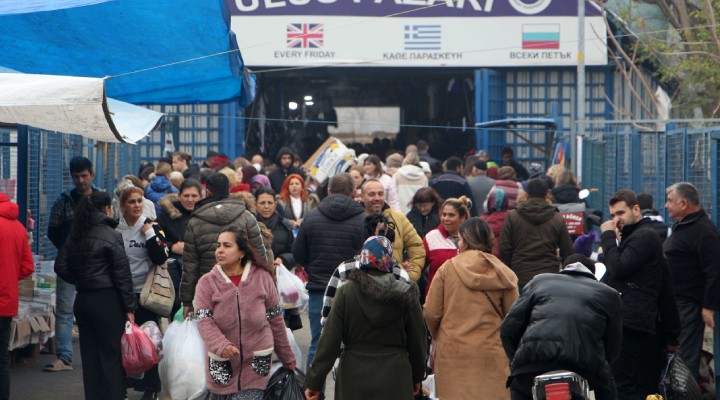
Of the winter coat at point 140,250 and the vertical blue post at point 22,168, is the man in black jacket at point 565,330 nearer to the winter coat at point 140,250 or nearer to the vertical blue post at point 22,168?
the winter coat at point 140,250

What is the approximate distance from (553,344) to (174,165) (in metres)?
11.1

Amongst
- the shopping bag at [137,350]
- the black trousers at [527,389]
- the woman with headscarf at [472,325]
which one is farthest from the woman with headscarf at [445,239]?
the black trousers at [527,389]

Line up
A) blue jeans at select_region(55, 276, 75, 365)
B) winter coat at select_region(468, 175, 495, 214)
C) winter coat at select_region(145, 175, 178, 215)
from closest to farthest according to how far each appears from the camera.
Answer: blue jeans at select_region(55, 276, 75, 365), winter coat at select_region(145, 175, 178, 215), winter coat at select_region(468, 175, 495, 214)

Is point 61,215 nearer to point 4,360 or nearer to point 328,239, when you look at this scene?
point 4,360

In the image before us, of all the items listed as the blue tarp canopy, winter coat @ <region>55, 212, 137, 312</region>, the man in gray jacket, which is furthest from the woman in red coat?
the blue tarp canopy

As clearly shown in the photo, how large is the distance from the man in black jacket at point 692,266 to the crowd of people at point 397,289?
12 millimetres

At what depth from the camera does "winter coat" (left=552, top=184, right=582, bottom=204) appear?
534 inches

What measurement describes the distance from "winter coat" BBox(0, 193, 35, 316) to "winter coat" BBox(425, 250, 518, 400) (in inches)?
124

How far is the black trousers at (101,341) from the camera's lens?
8375 mm

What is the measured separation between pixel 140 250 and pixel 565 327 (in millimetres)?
4036

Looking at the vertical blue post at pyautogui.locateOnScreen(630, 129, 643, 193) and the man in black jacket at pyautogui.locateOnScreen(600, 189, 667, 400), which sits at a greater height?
the vertical blue post at pyautogui.locateOnScreen(630, 129, 643, 193)

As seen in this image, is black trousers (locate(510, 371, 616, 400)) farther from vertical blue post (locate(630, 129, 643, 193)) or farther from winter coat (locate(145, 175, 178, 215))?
vertical blue post (locate(630, 129, 643, 193))

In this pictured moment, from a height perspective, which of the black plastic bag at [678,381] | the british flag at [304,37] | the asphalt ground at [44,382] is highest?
the british flag at [304,37]

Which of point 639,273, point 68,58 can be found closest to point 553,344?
point 639,273
